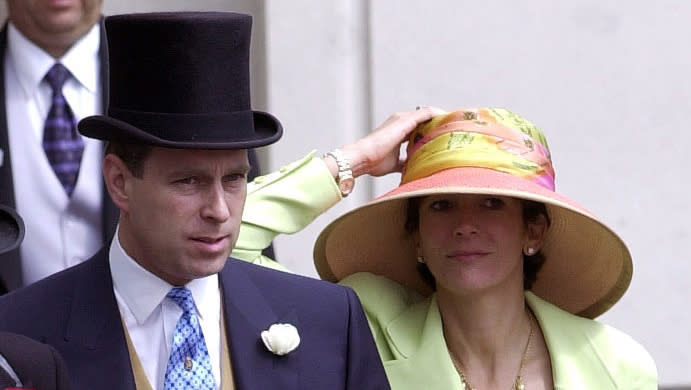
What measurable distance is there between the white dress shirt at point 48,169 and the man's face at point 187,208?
131cm

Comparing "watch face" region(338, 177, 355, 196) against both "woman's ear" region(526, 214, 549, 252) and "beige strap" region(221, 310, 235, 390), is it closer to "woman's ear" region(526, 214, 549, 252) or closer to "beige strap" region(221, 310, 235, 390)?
"woman's ear" region(526, 214, 549, 252)

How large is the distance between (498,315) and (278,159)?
1.77 meters

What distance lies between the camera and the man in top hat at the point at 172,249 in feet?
12.5

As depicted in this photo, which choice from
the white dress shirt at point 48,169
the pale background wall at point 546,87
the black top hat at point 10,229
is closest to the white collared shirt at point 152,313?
the black top hat at point 10,229

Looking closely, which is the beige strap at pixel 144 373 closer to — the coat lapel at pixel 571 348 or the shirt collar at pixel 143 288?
the shirt collar at pixel 143 288

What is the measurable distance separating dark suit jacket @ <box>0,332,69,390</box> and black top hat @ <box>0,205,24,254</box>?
0.54 feet

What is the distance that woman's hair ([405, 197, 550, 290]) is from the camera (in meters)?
4.59

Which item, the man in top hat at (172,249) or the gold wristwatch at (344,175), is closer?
the man in top hat at (172,249)

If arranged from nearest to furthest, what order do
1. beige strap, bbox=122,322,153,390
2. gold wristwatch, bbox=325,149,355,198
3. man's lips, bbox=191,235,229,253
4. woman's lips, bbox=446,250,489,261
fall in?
man's lips, bbox=191,235,229,253
beige strap, bbox=122,322,153,390
woman's lips, bbox=446,250,489,261
gold wristwatch, bbox=325,149,355,198

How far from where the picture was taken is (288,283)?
4141 millimetres

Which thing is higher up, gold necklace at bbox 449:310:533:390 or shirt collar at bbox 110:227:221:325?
shirt collar at bbox 110:227:221:325

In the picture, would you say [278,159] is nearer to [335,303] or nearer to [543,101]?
[543,101]

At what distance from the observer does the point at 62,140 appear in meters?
5.28

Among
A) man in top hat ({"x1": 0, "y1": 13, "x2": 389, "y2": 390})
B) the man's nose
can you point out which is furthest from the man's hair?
the man's nose
